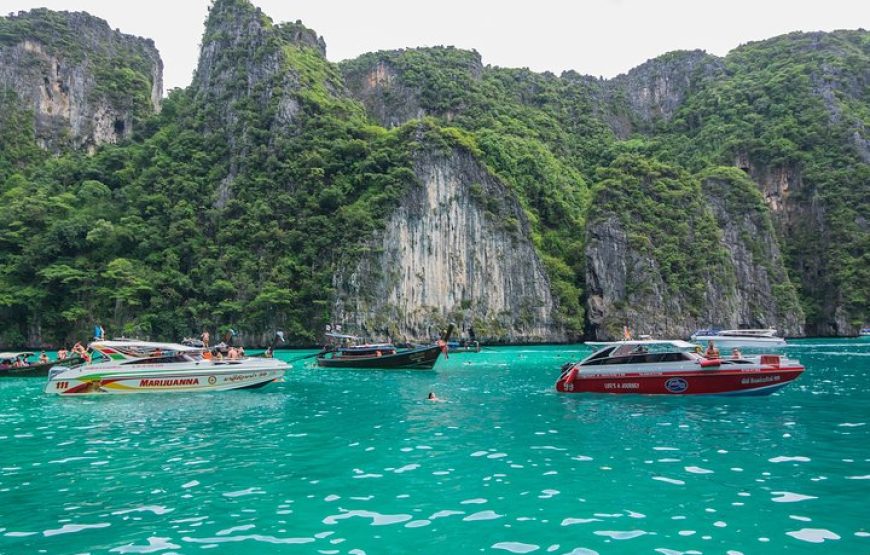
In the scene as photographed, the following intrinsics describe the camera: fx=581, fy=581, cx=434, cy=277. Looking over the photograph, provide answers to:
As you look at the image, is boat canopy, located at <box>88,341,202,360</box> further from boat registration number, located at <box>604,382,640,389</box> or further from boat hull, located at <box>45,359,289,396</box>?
boat registration number, located at <box>604,382,640,389</box>

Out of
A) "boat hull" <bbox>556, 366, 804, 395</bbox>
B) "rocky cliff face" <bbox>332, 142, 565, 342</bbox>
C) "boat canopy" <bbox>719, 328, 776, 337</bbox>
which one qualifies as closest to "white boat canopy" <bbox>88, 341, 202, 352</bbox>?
"boat hull" <bbox>556, 366, 804, 395</bbox>

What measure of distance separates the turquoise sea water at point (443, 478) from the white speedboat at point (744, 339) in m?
48.3

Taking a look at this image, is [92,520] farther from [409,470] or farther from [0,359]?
[0,359]

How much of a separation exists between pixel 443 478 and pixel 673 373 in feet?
49.7

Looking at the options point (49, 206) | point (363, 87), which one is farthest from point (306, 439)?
point (363, 87)

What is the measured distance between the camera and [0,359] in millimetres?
35969

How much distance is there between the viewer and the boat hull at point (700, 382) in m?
22.2

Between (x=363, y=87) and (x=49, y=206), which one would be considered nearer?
(x=49, y=206)

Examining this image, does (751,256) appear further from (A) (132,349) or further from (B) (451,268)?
(A) (132,349)

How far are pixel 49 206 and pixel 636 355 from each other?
7853 cm

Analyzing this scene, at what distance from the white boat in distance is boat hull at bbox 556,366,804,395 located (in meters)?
15.9

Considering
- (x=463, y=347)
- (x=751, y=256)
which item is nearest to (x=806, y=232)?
(x=751, y=256)

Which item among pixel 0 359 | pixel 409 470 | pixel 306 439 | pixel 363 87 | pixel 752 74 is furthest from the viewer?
pixel 752 74

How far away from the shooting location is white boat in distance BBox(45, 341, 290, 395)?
2623 centimetres
